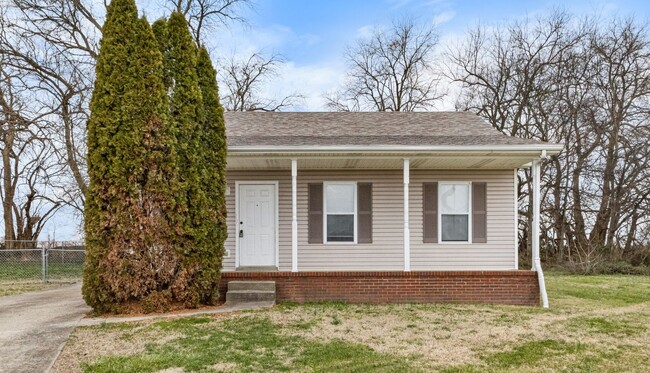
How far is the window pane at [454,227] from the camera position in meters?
9.56

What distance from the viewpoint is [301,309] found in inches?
286

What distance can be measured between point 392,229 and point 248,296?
3.54 meters

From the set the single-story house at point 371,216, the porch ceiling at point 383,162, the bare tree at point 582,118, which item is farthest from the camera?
the bare tree at point 582,118

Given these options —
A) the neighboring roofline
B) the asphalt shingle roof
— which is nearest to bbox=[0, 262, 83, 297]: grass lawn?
the asphalt shingle roof

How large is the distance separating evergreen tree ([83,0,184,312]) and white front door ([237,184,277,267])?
2.56 metres

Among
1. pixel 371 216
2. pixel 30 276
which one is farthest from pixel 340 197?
pixel 30 276

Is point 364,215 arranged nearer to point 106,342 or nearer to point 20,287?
point 106,342

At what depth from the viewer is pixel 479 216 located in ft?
31.3

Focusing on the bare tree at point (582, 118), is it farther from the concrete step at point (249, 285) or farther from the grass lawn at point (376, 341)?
the concrete step at point (249, 285)

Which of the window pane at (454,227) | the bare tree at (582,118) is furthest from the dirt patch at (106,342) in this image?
the bare tree at (582,118)

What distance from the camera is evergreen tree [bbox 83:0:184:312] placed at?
679 centimetres

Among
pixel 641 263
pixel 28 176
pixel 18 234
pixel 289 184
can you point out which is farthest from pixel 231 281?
pixel 18 234

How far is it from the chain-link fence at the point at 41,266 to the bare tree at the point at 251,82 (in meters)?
10.3

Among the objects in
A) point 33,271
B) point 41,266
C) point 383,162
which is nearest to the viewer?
point 383,162
